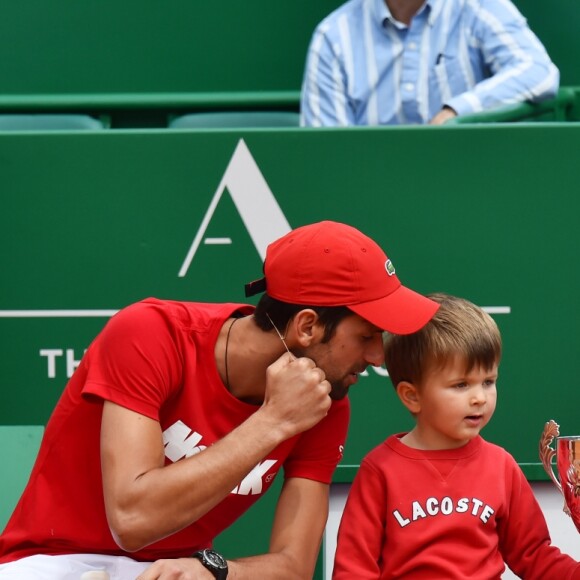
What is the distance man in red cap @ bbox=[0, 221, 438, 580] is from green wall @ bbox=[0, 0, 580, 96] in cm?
296

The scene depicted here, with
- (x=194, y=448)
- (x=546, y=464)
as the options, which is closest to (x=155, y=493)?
(x=194, y=448)

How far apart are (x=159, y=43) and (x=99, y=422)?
324cm

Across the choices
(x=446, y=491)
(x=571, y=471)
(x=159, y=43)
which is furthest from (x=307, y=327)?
(x=159, y=43)

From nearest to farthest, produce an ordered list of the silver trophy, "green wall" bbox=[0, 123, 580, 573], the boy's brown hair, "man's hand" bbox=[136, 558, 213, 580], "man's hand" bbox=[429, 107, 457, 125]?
"man's hand" bbox=[136, 558, 213, 580] < the silver trophy < the boy's brown hair < "green wall" bbox=[0, 123, 580, 573] < "man's hand" bbox=[429, 107, 457, 125]

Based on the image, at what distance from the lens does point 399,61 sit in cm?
442

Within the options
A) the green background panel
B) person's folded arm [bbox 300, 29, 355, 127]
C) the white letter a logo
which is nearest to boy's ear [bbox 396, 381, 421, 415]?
the green background panel

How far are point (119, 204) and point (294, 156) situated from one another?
530mm

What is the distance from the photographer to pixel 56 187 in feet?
11.6

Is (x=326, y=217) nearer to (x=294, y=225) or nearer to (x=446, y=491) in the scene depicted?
(x=294, y=225)

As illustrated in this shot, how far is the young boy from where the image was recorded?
8.16 ft

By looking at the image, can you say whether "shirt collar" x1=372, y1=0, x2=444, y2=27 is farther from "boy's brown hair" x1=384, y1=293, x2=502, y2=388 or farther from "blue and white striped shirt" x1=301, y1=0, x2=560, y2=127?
"boy's brown hair" x1=384, y1=293, x2=502, y2=388

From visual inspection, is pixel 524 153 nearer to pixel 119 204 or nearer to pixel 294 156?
pixel 294 156

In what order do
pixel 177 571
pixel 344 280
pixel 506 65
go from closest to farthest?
pixel 177 571 < pixel 344 280 < pixel 506 65

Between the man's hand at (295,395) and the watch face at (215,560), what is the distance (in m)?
0.29
